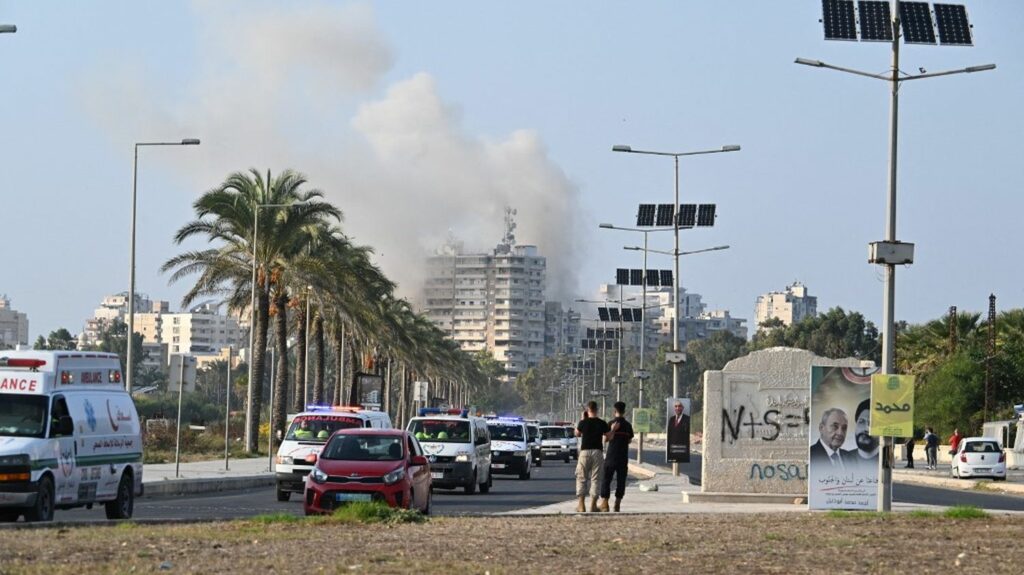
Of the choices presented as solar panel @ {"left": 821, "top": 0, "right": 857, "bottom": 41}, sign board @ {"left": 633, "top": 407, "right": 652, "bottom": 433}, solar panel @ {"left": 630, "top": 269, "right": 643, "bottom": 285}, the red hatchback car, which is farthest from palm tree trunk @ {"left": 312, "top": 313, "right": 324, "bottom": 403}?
the red hatchback car

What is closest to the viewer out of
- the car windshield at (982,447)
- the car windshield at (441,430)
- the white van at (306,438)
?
the white van at (306,438)

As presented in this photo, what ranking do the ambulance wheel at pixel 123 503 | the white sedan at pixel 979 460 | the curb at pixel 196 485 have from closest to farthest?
the ambulance wheel at pixel 123 503, the curb at pixel 196 485, the white sedan at pixel 979 460

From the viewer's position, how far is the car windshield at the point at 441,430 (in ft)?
135

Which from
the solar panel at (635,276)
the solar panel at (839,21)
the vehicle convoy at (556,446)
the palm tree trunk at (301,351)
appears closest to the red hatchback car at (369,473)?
the solar panel at (839,21)

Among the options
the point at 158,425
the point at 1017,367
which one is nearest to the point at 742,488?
the point at 158,425

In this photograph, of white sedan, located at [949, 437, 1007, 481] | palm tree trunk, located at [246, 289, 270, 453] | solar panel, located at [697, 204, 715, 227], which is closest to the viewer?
white sedan, located at [949, 437, 1007, 481]

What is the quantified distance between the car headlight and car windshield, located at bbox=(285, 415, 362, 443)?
921 cm

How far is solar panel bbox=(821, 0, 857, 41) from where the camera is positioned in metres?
33.5

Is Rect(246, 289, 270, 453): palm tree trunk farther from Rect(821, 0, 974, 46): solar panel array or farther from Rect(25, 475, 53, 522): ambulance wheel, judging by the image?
Rect(25, 475, 53, 522): ambulance wheel

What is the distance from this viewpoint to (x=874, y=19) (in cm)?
3216

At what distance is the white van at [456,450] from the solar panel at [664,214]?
111 feet

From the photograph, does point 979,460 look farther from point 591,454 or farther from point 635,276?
point 635,276

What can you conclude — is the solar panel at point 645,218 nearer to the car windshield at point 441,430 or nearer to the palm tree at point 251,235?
the palm tree at point 251,235

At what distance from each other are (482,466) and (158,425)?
30984 millimetres
